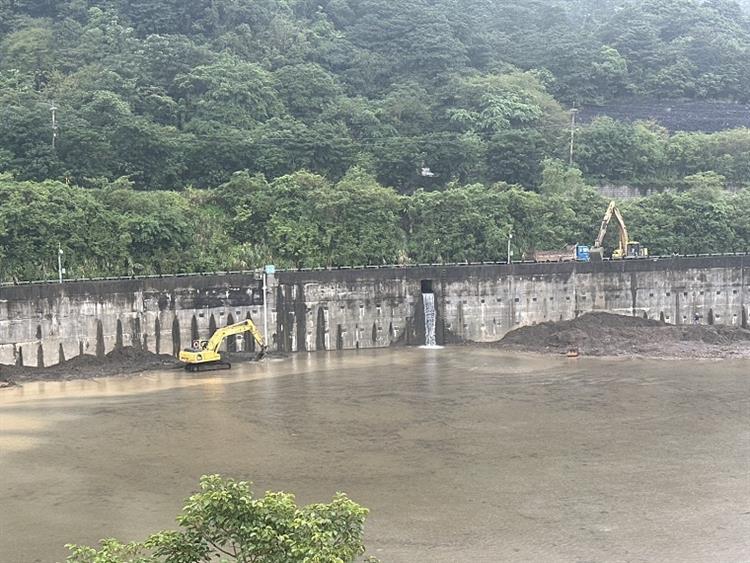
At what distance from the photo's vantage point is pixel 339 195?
51125 mm

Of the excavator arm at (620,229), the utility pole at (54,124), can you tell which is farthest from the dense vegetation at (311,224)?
the utility pole at (54,124)

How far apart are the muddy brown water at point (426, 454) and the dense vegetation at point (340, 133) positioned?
1228 centimetres

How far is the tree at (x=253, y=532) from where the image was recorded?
390 inches

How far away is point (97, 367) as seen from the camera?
3900 cm

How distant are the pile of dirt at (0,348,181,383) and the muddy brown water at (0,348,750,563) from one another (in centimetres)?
155

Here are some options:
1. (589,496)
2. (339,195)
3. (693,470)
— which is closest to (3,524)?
(589,496)

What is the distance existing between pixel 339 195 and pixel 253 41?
33.8 meters

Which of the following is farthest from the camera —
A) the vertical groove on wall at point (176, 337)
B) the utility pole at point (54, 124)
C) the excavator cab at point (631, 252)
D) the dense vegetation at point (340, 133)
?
the utility pole at point (54, 124)

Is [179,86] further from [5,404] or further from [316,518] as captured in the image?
[316,518]

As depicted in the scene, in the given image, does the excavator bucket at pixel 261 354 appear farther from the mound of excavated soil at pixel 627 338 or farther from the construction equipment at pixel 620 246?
the construction equipment at pixel 620 246

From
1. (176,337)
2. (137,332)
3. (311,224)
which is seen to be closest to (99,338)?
(137,332)

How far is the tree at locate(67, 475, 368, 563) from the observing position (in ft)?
32.5

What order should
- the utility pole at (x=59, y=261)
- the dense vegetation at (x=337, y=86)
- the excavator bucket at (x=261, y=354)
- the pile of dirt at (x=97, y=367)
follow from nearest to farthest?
the pile of dirt at (x=97, y=367) → the excavator bucket at (x=261, y=354) → the utility pole at (x=59, y=261) → the dense vegetation at (x=337, y=86)

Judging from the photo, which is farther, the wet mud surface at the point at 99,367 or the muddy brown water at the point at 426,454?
the wet mud surface at the point at 99,367
